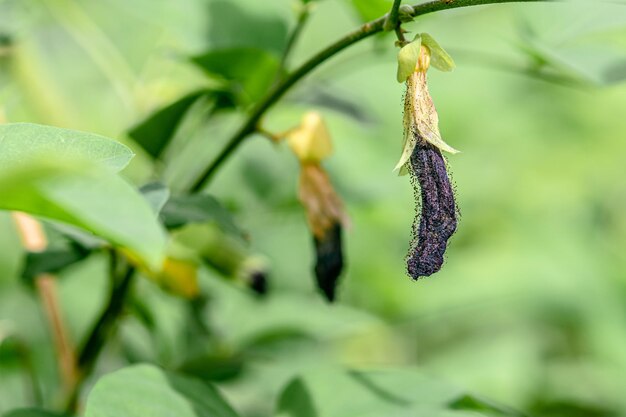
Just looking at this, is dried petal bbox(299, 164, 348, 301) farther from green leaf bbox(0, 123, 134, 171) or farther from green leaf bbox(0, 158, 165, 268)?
green leaf bbox(0, 158, 165, 268)

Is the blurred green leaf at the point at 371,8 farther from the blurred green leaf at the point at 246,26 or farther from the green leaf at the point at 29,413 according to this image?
the green leaf at the point at 29,413

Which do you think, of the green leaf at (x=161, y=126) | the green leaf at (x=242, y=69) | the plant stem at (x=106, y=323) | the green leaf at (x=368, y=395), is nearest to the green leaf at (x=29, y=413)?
the plant stem at (x=106, y=323)

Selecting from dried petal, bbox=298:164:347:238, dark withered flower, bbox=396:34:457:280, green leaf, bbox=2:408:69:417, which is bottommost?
green leaf, bbox=2:408:69:417

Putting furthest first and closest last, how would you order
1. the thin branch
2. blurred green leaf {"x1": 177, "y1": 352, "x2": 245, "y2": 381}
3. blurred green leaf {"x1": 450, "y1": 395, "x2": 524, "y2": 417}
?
1. blurred green leaf {"x1": 177, "y1": 352, "x2": 245, "y2": 381}
2. the thin branch
3. blurred green leaf {"x1": 450, "y1": 395, "x2": 524, "y2": 417}

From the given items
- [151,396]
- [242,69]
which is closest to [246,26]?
[242,69]

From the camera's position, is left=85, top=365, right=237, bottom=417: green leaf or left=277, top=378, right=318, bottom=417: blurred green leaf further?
left=277, top=378, right=318, bottom=417: blurred green leaf

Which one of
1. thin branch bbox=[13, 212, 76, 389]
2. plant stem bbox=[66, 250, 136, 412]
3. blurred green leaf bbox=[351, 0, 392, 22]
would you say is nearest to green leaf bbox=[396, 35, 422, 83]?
blurred green leaf bbox=[351, 0, 392, 22]

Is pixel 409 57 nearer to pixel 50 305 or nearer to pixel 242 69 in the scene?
pixel 242 69
